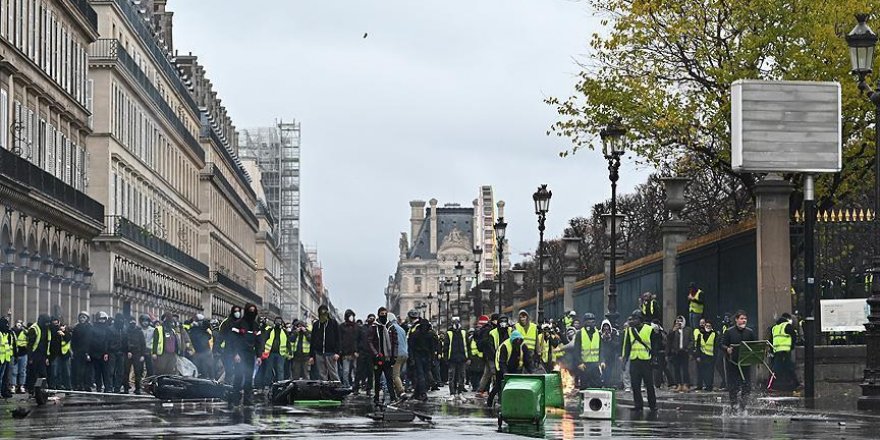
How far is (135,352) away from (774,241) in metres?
15.5

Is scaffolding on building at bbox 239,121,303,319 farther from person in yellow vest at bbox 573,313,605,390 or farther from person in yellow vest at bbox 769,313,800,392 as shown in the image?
person in yellow vest at bbox 769,313,800,392

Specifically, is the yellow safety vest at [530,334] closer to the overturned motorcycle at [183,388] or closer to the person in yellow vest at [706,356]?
the overturned motorcycle at [183,388]

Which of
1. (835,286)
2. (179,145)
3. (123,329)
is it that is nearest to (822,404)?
(835,286)

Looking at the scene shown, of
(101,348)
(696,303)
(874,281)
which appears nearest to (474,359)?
(696,303)

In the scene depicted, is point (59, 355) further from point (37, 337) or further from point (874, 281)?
point (874, 281)

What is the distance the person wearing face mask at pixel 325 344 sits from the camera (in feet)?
121

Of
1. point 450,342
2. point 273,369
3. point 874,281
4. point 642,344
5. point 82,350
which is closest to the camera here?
point 874,281

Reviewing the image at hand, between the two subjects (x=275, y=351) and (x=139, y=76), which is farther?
(x=139, y=76)

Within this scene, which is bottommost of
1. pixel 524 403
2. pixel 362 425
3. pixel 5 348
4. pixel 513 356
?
pixel 362 425

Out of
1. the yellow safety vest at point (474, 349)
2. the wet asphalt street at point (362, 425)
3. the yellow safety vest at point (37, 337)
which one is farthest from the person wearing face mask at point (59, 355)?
the yellow safety vest at point (474, 349)

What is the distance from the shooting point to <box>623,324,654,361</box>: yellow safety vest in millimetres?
27844

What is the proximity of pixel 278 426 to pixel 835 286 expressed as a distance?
13.0 meters

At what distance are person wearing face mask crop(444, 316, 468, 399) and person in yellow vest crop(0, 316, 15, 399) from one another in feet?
32.2

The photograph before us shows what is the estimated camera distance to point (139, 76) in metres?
80.7
